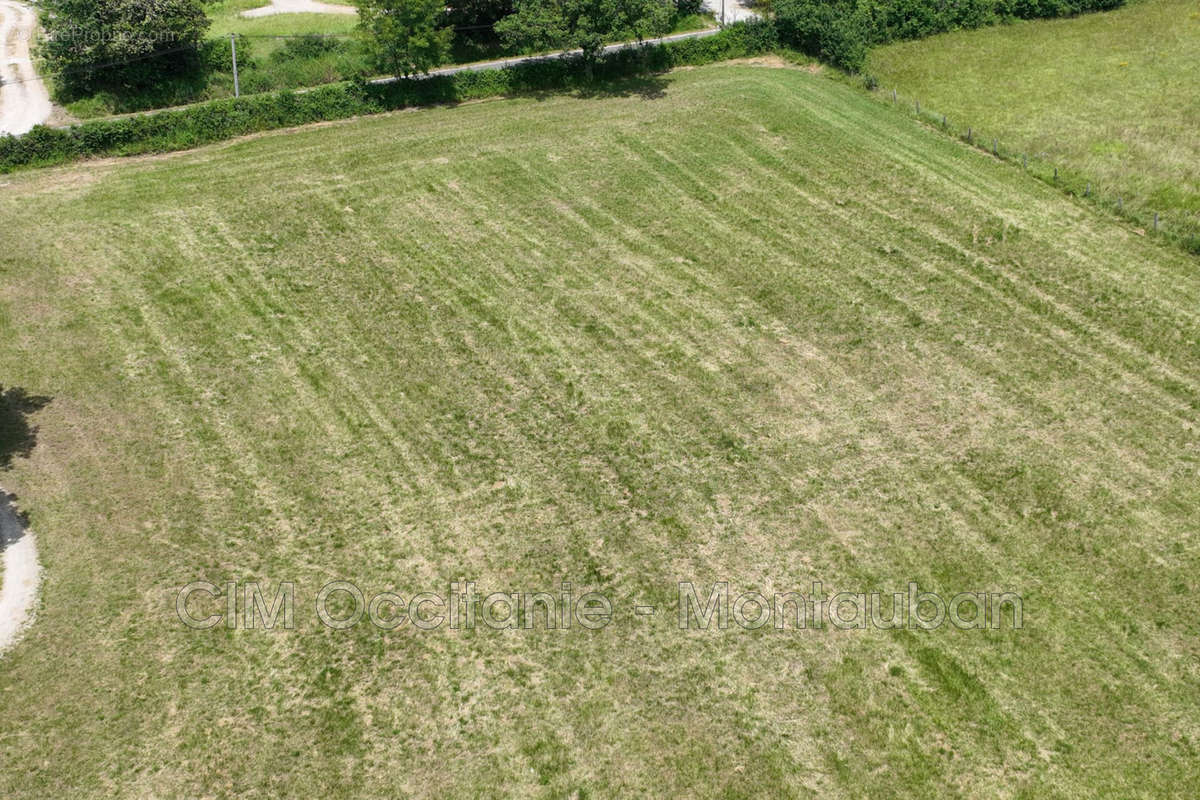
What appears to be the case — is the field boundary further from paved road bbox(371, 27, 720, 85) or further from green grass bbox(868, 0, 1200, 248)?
paved road bbox(371, 27, 720, 85)

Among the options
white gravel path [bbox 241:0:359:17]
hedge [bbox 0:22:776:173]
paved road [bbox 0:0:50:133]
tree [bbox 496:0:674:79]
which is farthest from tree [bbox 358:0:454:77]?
paved road [bbox 0:0:50:133]

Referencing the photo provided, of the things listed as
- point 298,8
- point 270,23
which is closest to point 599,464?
point 270,23

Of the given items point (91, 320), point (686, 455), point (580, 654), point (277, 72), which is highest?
point (277, 72)

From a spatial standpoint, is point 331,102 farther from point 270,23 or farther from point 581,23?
point 270,23

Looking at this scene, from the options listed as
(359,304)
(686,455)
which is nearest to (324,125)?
(359,304)

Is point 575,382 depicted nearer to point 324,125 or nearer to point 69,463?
point 69,463

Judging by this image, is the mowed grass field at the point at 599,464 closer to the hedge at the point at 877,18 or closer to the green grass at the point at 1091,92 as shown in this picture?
the green grass at the point at 1091,92
